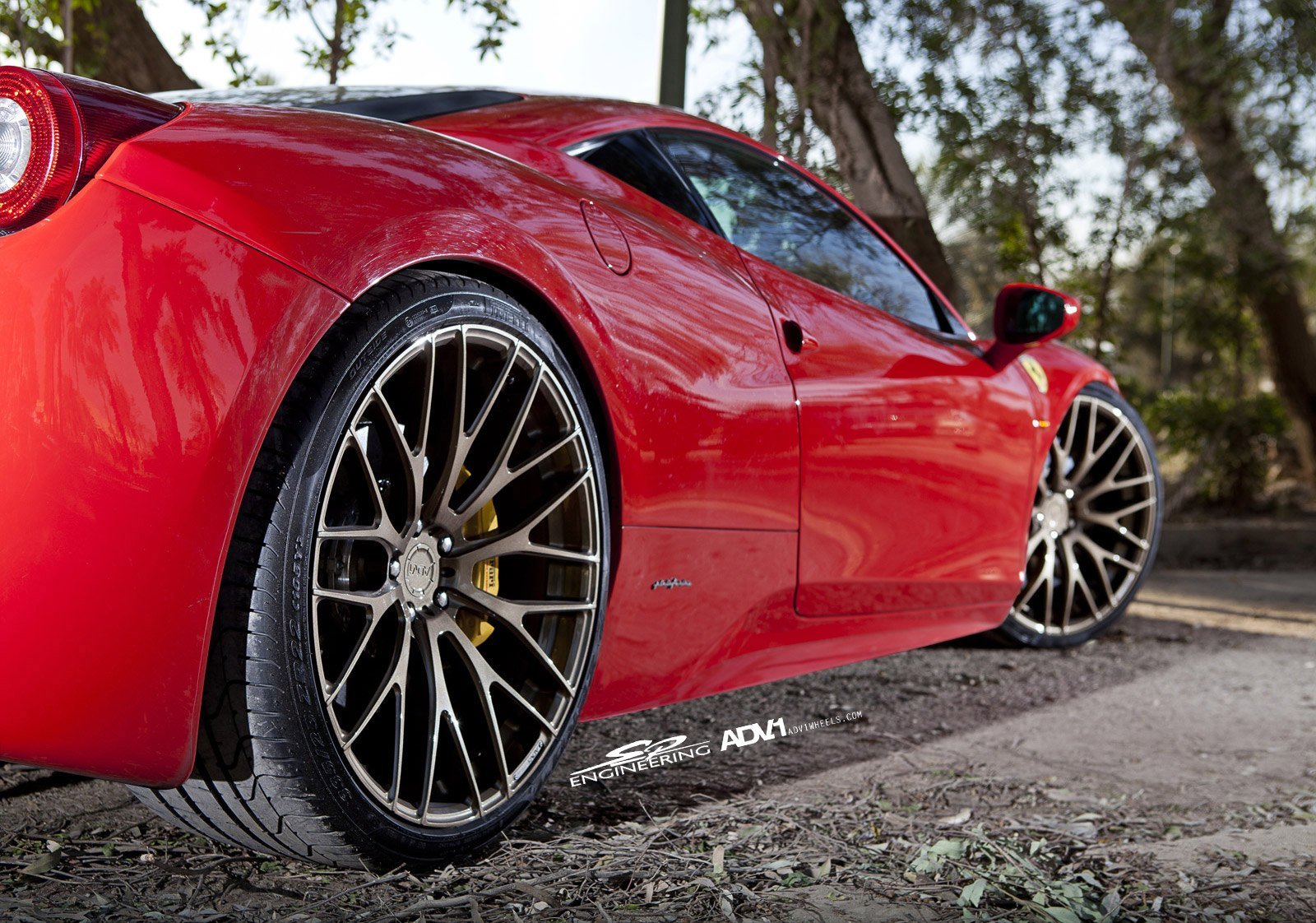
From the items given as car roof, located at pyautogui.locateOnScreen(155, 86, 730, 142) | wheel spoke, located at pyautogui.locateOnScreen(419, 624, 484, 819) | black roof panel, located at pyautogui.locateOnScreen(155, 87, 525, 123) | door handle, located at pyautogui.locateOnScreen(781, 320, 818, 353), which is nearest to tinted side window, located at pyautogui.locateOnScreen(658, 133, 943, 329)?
car roof, located at pyautogui.locateOnScreen(155, 86, 730, 142)

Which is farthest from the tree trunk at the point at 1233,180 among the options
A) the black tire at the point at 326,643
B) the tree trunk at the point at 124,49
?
the black tire at the point at 326,643

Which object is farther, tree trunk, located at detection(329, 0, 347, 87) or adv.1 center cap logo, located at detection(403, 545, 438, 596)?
tree trunk, located at detection(329, 0, 347, 87)

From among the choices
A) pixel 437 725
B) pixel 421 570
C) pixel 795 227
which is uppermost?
pixel 795 227

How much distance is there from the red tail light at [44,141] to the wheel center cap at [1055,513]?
133 inches

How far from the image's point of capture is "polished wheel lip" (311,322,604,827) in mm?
1904

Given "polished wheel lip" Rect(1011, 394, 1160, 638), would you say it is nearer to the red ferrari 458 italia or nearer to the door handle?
the red ferrari 458 italia

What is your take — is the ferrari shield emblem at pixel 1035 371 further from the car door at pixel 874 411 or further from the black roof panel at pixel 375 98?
the black roof panel at pixel 375 98

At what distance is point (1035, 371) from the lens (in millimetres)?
4102

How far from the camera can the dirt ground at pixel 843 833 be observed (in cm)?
193

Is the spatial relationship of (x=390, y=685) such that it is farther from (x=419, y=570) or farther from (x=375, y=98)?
(x=375, y=98)

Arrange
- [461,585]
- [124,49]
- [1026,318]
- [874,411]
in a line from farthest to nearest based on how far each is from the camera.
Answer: [124,49] < [1026,318] < [874,411] < [461,585]

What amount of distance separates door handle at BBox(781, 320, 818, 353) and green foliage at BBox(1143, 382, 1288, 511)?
902 cm

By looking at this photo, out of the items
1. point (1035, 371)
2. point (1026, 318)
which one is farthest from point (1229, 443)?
point (1026, 318)

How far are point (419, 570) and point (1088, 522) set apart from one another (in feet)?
10.6
